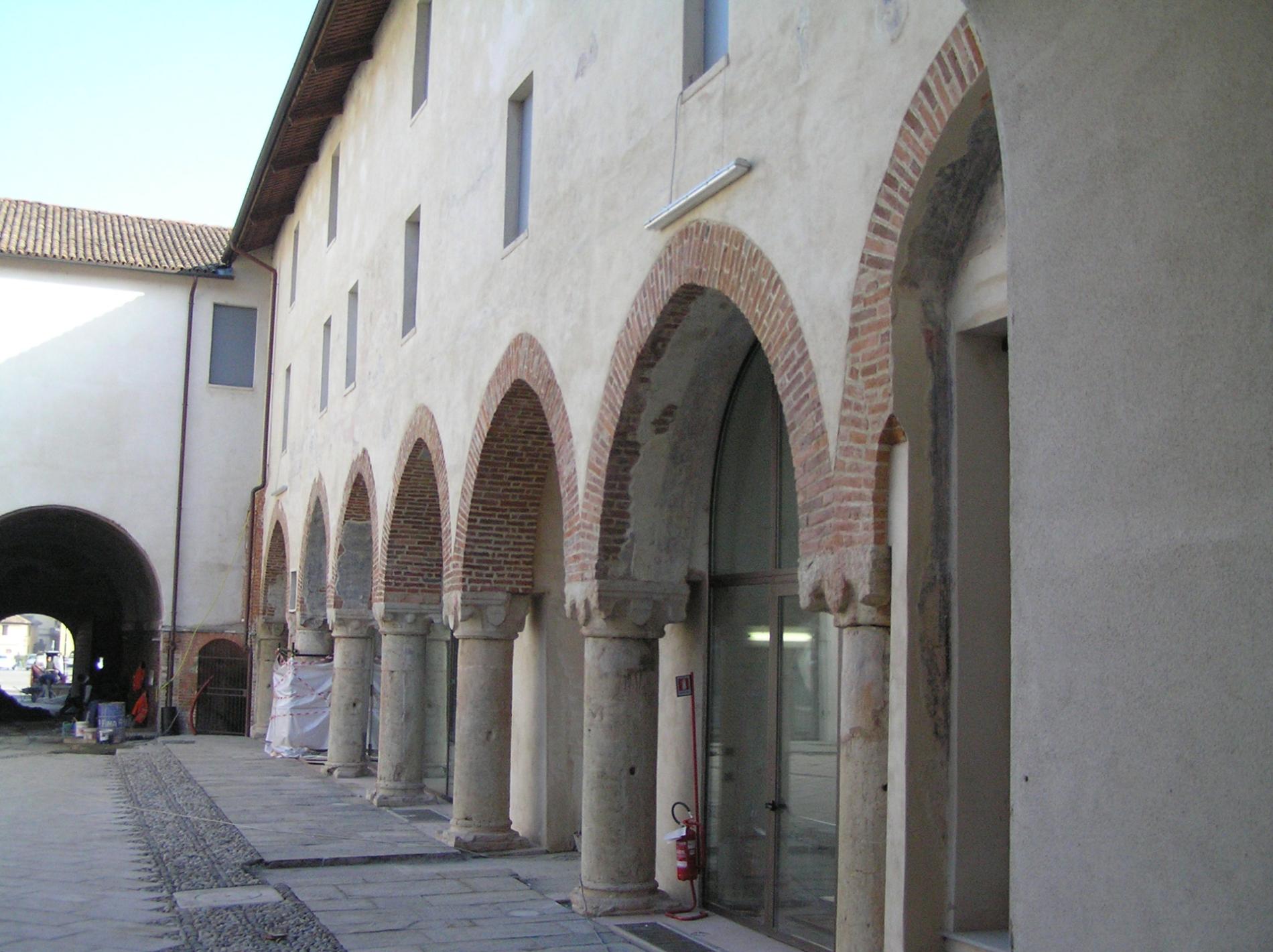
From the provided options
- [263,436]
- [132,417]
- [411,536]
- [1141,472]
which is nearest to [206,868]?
[411,536]

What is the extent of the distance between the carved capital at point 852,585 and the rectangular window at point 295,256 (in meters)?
18.1

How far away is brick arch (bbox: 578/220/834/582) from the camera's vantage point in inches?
240

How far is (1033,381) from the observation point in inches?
122

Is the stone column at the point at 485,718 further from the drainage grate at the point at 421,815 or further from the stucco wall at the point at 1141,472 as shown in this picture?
the stucco wall at the point at 1141,472

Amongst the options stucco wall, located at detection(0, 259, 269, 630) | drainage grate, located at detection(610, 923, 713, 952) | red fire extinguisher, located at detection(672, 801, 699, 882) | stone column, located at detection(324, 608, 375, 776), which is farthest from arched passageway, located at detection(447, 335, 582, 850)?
stucco wall, located at detection(0, 259, 269, 630)

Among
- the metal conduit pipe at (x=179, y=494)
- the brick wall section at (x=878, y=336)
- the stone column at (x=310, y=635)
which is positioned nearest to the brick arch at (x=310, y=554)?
the stone column at (x=310, y=635)

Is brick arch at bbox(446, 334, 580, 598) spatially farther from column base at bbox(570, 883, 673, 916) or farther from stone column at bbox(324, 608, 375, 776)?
stone column at bbox(324, 608, 375, 776)

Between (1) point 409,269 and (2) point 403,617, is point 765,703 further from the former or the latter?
(1) point 409,269

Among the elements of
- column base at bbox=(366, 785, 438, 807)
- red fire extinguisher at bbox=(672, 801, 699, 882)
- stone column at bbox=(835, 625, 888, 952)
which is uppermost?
stone column at bbox=(835, 625, 888, 952)

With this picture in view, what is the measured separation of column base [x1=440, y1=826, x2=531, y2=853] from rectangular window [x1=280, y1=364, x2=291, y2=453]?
12.4m

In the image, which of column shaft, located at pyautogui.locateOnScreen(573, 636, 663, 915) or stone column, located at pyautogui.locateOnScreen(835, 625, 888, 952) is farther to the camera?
column shaft, located at pyautogui.locateOnScreen(573, 636, 663, 915)

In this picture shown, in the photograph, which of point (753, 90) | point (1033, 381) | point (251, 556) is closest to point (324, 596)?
point (251, 556)

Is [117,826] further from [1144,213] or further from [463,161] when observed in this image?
[1144,213]

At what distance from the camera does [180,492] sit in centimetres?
2408
